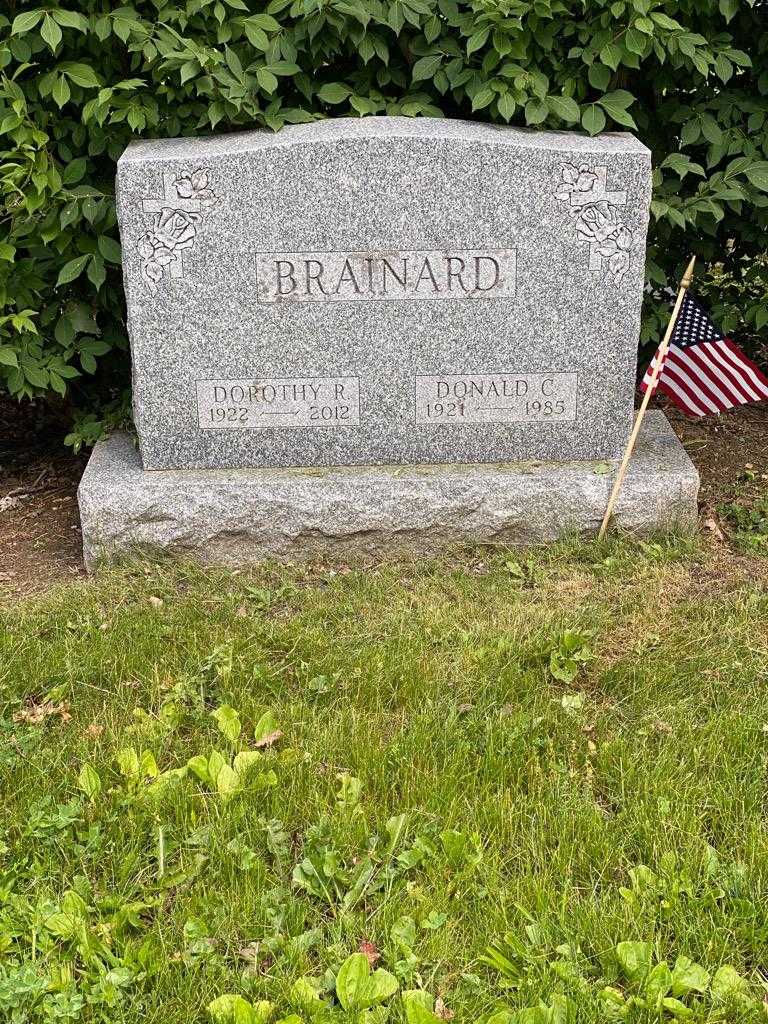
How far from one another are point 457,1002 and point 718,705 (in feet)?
4.13

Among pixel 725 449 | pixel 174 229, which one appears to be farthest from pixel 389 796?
pixel 725 449

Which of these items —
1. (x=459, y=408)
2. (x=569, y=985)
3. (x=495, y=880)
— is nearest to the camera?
(x=569, y=985)

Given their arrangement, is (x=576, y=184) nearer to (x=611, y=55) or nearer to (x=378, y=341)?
(x=611, y=55)

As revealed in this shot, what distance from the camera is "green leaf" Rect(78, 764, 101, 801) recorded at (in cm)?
285

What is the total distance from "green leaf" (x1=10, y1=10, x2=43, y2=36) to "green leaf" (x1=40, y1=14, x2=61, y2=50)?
1.2 inches

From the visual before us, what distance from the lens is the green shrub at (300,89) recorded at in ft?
13.0

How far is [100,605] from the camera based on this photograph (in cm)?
383

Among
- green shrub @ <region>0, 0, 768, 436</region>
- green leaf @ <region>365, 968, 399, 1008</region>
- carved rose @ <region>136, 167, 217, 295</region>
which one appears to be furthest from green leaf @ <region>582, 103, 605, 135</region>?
green leaf @ <region>365, 968, 399, 1008</region>

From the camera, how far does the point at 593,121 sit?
4066 mm

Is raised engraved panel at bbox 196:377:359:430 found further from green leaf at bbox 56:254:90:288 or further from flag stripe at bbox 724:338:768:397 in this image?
flag stripe at bbox 724:338:768:397

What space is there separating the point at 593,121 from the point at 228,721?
241cm

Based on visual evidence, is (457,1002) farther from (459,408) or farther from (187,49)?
(187,49)

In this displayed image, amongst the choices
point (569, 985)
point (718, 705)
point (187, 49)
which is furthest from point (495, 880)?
point (187, 49)

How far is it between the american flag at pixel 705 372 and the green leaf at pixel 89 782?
252 cm
